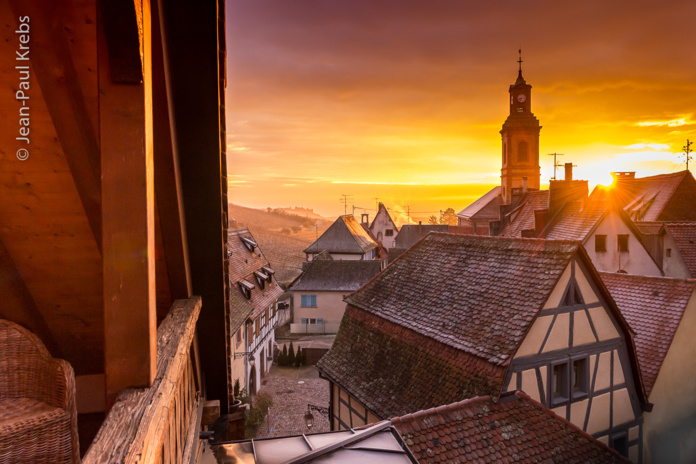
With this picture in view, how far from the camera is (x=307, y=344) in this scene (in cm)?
2733

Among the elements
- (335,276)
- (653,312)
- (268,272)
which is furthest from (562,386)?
(335,276)

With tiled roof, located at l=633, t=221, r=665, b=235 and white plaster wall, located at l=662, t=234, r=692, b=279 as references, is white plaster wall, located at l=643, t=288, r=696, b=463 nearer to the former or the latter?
white plaster wall, located at l=662, t=234, r=692, b=279

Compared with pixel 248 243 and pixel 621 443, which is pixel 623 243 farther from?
pixel 248 243

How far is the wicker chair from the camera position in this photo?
245 cm

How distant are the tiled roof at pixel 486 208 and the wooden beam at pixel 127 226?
45.9 metres

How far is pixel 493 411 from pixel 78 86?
791 cm

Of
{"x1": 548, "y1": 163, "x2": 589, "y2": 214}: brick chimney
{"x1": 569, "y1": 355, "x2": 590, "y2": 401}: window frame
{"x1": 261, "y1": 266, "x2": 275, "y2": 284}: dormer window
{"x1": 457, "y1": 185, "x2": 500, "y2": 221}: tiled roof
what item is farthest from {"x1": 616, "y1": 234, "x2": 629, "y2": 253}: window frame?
{"x1": 457, "y1": 185, "x2": 500, "y2": 221}: tiled roof

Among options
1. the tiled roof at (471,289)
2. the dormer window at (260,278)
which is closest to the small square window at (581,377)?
the tiled roof at (471,289)

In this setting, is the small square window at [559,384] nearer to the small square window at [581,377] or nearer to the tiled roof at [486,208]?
the small square window at [581,377]

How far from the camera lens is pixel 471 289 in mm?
10500

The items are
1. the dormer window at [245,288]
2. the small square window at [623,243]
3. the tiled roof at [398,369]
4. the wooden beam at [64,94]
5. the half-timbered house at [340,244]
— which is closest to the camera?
the wooden beam at [64,94]

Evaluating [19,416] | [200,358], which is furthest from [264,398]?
[19,416]

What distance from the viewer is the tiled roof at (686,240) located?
18.6m

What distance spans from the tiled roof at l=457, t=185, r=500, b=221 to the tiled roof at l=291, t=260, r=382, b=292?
59.0 feet
